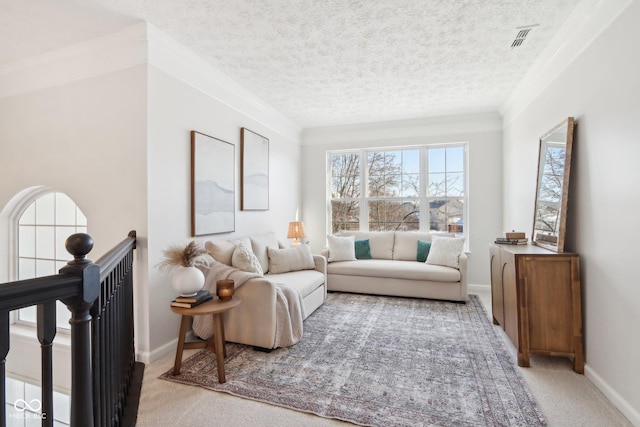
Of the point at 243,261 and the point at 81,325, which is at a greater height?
the point at 81,325

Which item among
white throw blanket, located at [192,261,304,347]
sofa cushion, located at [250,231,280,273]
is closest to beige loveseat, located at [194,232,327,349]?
white throw blanket, located at [192,261,304,347]

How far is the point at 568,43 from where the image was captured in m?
2.55

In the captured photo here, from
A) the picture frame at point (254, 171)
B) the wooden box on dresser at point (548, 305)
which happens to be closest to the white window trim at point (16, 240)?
the picture frame at point (254, 171)

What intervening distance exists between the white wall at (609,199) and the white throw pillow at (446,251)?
1.69 m

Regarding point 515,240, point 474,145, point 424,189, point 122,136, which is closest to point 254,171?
point 122,136

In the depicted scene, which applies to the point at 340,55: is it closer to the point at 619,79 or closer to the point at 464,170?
the point at 619,79

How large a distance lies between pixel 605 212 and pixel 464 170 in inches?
118

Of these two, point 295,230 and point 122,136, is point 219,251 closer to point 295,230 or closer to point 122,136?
point 122,136

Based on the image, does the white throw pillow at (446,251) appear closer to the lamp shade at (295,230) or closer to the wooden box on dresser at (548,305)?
the wooden box on dresser at (548,305)

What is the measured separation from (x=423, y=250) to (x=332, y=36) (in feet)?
10.4

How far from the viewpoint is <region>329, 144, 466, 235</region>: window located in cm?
500

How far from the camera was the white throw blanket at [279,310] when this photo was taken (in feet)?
8.92

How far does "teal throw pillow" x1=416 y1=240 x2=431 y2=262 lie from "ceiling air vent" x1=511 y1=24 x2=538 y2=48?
2.69m

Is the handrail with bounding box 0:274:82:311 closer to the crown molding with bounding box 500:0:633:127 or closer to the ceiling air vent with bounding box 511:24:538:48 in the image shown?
the crown molding with bounding box 500:0:633:127
